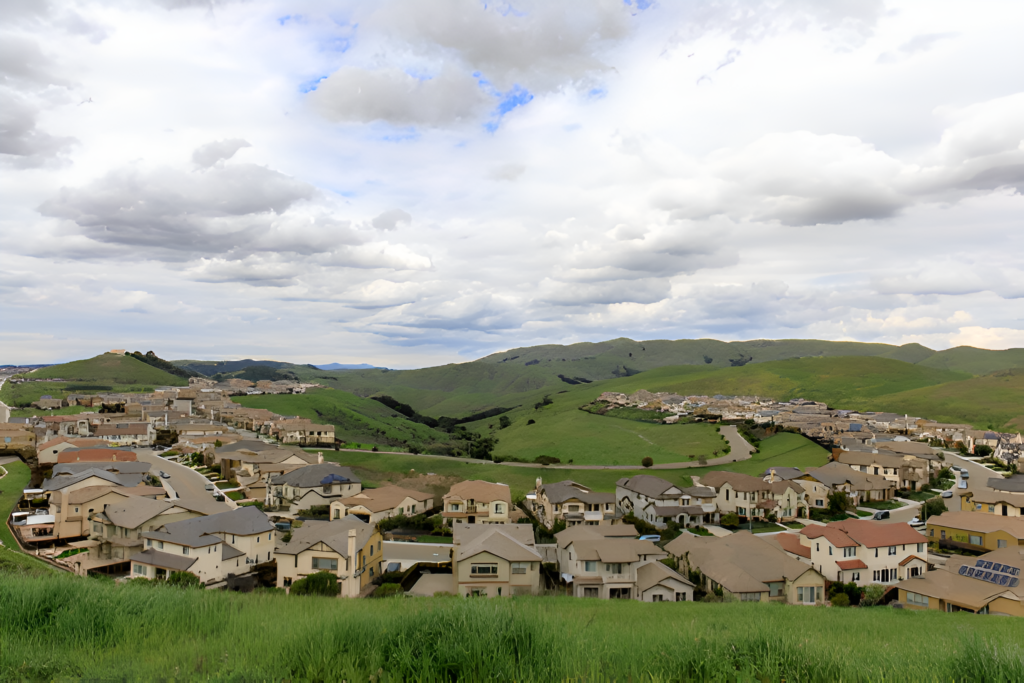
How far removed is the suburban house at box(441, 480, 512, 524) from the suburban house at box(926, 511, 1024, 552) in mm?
38489

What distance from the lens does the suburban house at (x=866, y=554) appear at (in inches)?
1437

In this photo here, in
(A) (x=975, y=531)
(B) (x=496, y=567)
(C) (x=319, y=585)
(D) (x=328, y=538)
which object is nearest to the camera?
(C) (x=319, y=585)

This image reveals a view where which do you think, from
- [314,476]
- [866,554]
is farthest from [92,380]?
[866,554]

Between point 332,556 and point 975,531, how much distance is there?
168 ft

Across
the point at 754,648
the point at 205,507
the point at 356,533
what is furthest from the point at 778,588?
the point at 205,507

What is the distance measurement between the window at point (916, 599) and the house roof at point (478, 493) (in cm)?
3222

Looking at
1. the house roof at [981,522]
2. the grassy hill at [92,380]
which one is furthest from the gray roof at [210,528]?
the grassy hill at [92,380]

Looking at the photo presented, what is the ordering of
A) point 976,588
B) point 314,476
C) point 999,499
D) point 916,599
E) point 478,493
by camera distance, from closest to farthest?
point 976,588
point 916,599
point 478,493
point 999,499
point 314,476

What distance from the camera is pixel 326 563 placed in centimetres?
3228

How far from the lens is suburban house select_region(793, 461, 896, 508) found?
2422 inches

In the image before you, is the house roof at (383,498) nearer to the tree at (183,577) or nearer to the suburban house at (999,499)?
the tree at (183,577)

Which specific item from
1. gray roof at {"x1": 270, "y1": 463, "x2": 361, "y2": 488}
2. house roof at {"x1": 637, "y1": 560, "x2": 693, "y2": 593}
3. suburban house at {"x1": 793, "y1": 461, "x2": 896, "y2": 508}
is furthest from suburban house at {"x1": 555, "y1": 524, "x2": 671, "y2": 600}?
suburban house at {"x1": 793, "y1": 461, "x2": 896, "y2": 508}

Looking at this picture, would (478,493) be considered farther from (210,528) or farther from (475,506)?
(210,528)

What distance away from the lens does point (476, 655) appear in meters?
4.38
